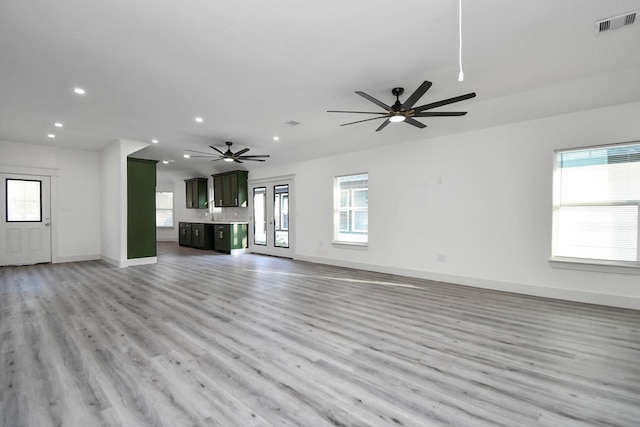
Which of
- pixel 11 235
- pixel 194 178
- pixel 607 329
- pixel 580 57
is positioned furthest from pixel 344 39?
pixel 194 178

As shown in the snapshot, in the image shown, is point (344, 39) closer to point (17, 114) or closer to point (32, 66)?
point (32, 66)

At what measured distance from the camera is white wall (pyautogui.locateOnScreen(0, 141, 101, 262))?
7102 millimetres

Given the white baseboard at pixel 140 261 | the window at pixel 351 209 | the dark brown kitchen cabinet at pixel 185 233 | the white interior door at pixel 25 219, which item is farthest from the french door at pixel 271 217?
the white interior door at pixel 25 219

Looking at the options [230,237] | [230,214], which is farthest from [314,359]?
[230,214]

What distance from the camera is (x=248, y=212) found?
970 centimetres

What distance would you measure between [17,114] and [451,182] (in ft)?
24.1

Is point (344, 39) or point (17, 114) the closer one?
point (344, 39)

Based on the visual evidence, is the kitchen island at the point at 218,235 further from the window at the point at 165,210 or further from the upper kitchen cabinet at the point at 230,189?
the window at the point at 165,210

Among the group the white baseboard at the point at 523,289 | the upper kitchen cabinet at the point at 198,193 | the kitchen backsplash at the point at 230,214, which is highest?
the upper kitchen cabinet at the point at 198,193

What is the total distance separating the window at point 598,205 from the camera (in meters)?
3.88

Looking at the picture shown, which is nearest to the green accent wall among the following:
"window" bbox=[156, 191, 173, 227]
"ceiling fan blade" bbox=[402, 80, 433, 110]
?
"window" bbox=[156, 191, 173, 227]

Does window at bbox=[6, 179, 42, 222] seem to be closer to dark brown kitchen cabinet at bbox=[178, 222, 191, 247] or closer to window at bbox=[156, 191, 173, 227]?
dark brown kitchen cabinet at bbox=[178, 222, 191, 247]

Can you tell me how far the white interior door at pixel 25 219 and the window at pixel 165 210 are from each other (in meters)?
5.20

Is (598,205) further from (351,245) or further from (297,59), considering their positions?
(297,59)
